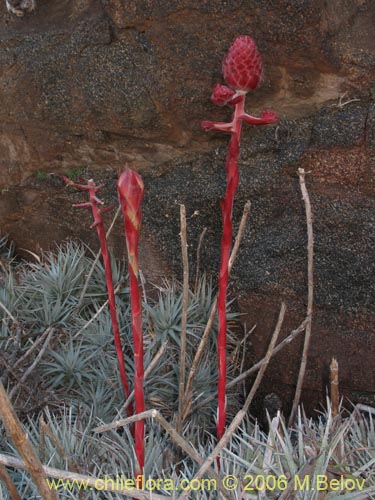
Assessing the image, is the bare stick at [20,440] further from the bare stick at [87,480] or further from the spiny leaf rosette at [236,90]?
the spiny leaf rosette at [236,90]

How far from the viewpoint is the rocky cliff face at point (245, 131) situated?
205 cm

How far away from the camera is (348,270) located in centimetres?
208

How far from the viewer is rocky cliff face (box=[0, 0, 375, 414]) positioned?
2047 millimetres

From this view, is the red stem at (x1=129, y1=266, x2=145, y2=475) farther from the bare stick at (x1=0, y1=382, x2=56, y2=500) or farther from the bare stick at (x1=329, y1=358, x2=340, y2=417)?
the bare stick at (x1=329, y1=358, x2=340, y2=417)

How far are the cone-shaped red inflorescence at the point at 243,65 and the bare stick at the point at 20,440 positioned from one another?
2.45 ft

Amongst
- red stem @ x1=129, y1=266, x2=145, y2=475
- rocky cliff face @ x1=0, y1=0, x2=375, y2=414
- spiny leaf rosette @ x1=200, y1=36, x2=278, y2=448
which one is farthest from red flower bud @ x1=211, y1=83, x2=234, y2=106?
rocky cliff face @ x1=0, y1=0, x2=375, y2=414

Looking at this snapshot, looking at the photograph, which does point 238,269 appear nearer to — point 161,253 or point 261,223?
point 261,223

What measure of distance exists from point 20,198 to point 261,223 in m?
1.28

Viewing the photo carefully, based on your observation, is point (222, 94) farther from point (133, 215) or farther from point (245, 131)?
point (245, 131)

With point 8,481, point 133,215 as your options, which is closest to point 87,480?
point 8,481

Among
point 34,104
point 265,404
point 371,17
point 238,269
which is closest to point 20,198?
point 34,104

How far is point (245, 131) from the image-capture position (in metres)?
2.27

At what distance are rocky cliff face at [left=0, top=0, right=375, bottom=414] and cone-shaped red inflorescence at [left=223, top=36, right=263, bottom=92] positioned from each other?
2.95 feet

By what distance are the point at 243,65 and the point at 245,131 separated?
1.06 metres
